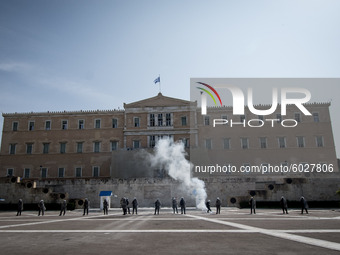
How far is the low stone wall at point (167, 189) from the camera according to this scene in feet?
98.2

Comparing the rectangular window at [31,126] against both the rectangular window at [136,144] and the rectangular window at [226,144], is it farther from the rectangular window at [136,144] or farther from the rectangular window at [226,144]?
the rectangular window at [226,144]

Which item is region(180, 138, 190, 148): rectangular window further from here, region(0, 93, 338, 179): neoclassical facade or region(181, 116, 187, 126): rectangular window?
region(181, 116, 187, 126): rectangular window

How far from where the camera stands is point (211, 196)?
31.8m

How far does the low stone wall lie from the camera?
29.9 metres

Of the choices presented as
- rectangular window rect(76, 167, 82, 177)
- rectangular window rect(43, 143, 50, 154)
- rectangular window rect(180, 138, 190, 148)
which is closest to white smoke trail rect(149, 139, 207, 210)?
rectangular window rect(180, 138, 190, 148)

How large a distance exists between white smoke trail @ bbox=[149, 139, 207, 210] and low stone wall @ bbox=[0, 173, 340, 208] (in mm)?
801

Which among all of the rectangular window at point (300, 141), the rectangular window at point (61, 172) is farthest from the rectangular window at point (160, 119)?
the rectangular window at point (300, 141)

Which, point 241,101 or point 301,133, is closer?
point 241,101

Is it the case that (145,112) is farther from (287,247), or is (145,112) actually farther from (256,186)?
(287,247)

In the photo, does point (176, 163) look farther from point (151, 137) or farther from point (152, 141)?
point (151, 137)

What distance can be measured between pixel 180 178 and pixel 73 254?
Answer: 27258 millimetres

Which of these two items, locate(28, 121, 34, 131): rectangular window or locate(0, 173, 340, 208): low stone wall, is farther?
locate(28, 121, 34, 131): rectangular window

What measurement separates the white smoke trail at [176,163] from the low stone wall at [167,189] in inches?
31.6

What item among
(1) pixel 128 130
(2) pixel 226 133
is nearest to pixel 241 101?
(2) pixel 226 133
